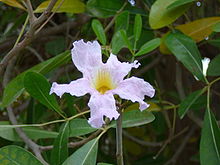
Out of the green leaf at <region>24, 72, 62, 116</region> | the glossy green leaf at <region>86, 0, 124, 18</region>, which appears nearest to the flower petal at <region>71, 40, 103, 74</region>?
the green leaf at <region>24, 72, 62, 116</region>

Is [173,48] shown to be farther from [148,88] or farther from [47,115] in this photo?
[47,115]

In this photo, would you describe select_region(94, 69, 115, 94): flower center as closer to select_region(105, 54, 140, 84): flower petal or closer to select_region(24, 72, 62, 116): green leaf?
select_region(105, 54, 140, 84): flower petal

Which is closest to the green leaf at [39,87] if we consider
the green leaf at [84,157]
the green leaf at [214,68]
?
the green leaf at [84,157]

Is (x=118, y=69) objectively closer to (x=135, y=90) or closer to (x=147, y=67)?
(x=135, y=90)

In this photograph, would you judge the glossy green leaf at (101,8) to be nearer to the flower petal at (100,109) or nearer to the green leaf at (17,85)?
the green leaf at (17,85)

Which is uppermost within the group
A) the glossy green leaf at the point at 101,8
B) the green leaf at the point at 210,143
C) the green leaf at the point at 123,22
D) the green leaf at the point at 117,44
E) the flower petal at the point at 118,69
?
the glossy green leaf at the point at 101,8
